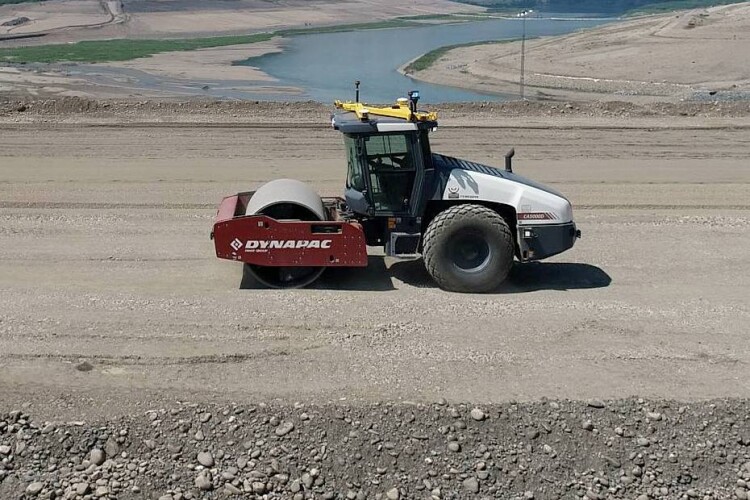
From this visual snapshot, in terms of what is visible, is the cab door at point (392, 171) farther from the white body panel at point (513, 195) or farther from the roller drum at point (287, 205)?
the roller drum at point (287, 205)

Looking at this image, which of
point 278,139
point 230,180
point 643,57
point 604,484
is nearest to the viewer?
point 604,484

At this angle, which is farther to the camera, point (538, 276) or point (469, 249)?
point (538, 276)

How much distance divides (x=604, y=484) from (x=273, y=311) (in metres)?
3.99

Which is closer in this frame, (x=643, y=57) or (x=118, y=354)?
(x=118, y=354)

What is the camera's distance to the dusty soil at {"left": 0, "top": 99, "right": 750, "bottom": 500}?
6.38 m

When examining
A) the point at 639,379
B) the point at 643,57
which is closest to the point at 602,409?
the point at 639,379

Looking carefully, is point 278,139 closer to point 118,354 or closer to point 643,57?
point 118,354

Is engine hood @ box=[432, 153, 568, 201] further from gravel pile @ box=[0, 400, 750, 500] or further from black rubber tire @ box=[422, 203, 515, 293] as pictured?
gravel pile @ box=[0, 400, 750, 500]

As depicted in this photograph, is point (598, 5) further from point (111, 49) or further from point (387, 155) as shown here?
point (387, 155)

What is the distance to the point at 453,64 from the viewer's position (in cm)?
4897

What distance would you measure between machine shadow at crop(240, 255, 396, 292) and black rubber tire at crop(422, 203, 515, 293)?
71 centimetres

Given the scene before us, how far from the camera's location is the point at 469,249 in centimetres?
943

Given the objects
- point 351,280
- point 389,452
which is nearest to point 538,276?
point 351,280

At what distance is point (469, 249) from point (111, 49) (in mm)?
51119
